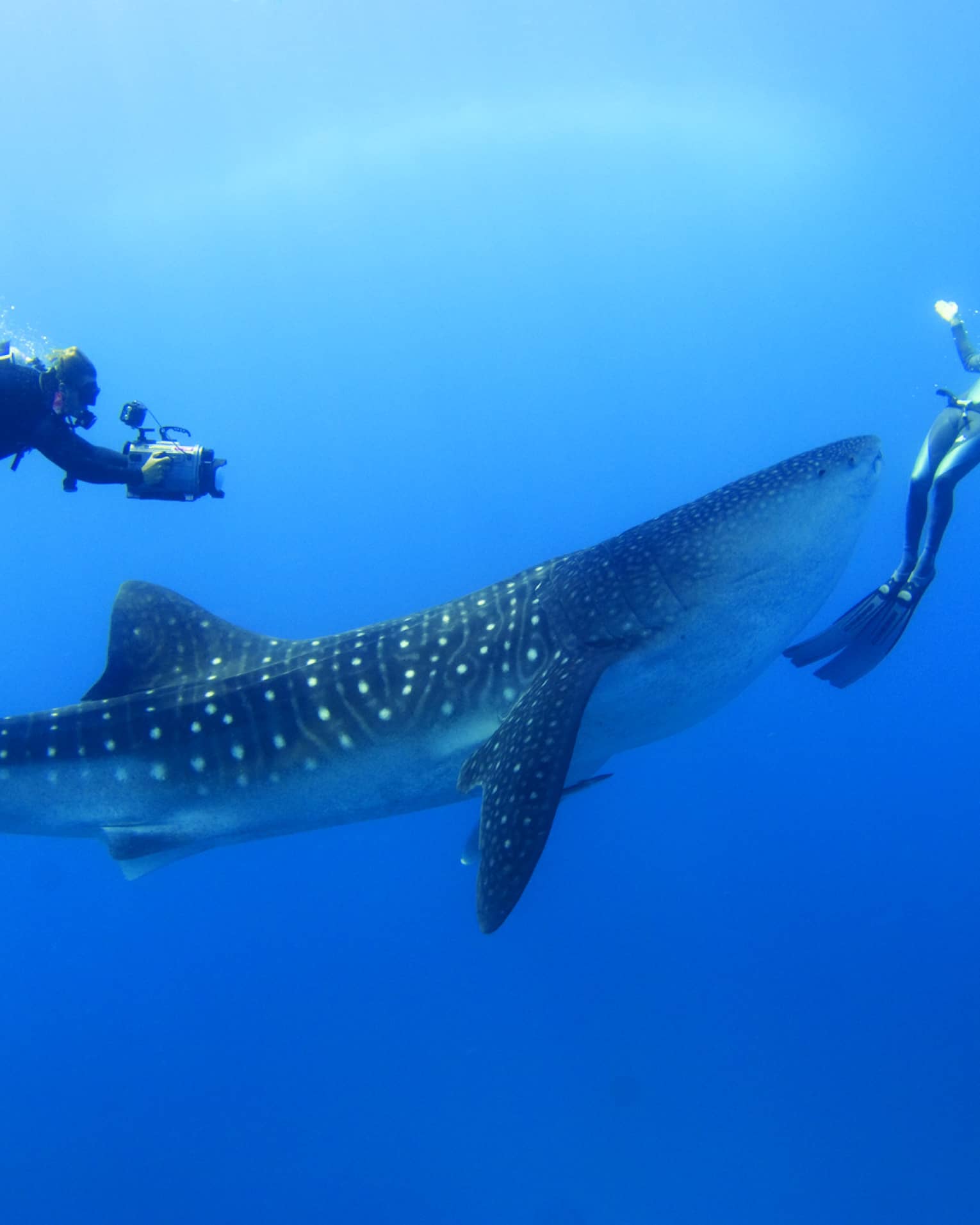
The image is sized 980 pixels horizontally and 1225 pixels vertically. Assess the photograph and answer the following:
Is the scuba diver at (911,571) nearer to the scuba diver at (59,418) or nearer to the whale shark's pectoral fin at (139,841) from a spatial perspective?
the whale shark's pectoral fin at (139,841)

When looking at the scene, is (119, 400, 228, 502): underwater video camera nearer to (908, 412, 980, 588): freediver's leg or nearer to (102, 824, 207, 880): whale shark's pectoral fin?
(102, 824, 207, 880): whale shark's pectoral fin

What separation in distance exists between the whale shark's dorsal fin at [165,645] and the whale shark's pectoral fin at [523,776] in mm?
2428

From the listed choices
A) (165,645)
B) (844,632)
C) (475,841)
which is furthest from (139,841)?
(844,632)

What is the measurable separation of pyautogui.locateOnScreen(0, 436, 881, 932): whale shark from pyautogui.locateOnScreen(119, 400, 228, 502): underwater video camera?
1584mm

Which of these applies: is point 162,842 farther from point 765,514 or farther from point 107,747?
point 765,514

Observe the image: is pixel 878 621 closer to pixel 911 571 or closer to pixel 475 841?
pixel 911 571

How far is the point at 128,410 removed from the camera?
6285 mm

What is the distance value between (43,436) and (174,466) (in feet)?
3.12

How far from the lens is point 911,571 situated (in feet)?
23.1

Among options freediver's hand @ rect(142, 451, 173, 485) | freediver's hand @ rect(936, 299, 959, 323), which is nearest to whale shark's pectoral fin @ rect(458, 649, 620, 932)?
freediver's hand @ rect(142, 451, 173, 485)

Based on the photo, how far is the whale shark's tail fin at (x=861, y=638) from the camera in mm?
6707

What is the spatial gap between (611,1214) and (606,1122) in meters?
1.33

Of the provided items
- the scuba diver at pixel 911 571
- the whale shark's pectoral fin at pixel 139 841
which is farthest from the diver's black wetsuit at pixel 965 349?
the whale shark's pectoral fin at pixel 139 841

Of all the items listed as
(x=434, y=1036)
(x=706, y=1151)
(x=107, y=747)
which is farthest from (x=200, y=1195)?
(x=107, y=747)
